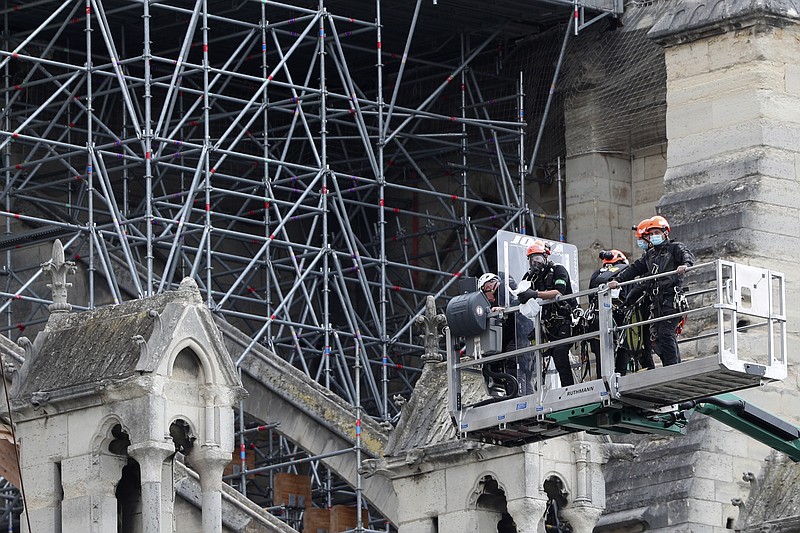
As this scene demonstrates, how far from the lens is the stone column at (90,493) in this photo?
2383 cm

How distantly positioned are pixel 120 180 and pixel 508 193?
5336 millimetres

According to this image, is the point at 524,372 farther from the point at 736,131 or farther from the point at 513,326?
the point at 736,131

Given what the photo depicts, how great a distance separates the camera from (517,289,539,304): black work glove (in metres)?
24.3

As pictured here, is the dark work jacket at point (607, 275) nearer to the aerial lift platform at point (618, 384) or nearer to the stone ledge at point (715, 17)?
the aerial lift platform at point (618, 384)

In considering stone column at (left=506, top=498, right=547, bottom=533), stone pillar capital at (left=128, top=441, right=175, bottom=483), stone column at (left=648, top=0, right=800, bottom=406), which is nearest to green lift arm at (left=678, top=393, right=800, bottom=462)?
stone column at (left=506, top=498, right=547, bottom=533)

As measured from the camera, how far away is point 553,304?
79.6 ft

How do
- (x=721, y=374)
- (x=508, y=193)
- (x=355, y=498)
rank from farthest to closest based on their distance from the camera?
(x=508, y=193) → (x=355, y=498) → (x=721, y=374)

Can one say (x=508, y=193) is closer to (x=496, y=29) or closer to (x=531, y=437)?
(x=496, y=29)

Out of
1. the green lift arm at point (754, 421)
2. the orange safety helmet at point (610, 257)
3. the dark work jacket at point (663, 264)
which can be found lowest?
the green lift arm at point (754, 421)

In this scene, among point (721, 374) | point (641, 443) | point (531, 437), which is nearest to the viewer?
point (721, 374)

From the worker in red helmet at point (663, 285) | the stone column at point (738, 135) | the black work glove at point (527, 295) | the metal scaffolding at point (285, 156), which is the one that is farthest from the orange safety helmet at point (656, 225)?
the metal scaffolding at point (285, 156)

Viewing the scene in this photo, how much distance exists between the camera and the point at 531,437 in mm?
24719

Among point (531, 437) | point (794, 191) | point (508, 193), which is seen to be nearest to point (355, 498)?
point (508, 193)

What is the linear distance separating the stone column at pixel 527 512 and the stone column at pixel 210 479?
108 inches
